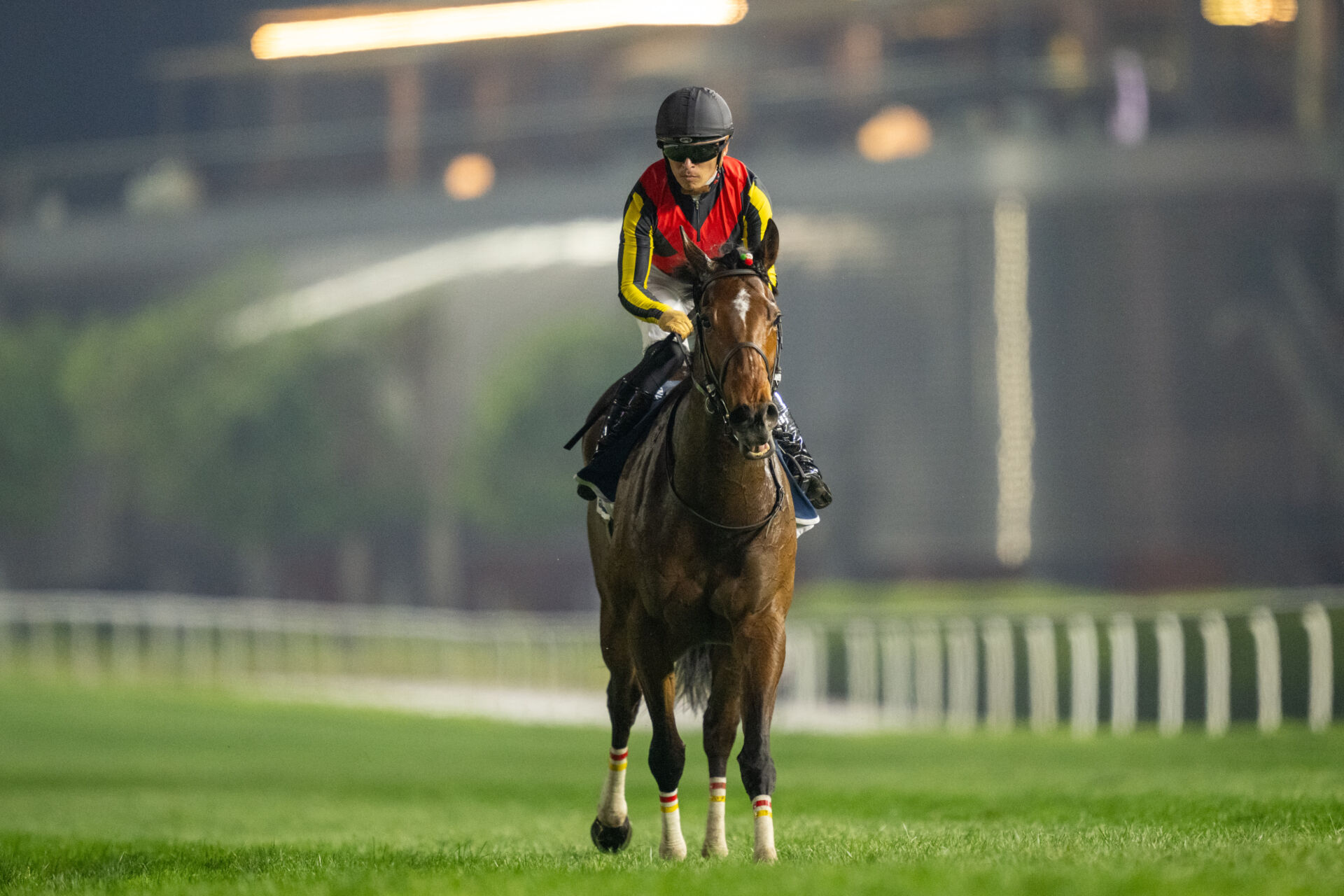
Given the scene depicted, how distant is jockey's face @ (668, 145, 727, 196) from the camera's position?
291 inches

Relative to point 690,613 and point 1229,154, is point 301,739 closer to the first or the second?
point 690,613

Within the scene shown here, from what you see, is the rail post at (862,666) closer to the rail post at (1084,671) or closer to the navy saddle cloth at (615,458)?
the rail post at (1084,671)

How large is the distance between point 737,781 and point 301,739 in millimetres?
8371

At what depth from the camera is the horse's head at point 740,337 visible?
6.40m

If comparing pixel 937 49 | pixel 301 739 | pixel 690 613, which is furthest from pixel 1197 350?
pixel 690 613

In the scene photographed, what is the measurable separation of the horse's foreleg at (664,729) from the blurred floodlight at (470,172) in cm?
6384

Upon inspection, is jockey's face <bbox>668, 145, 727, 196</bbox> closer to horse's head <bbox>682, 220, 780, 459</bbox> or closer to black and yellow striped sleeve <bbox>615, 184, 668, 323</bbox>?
black and yellow striped sleeve <bbox>615, 184, 668, 323</bbox>

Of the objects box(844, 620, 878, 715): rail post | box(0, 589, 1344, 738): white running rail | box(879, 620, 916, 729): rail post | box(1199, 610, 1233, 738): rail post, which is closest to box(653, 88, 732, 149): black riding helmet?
box(0, 589, 1344, 738): white running rail

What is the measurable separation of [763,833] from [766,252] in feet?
6.68

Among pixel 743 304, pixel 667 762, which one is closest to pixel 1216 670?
pixel 667 762

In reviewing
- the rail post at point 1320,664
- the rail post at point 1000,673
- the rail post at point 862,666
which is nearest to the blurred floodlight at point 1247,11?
the rail post at point 862,666

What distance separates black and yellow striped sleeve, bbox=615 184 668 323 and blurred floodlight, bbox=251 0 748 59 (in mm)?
60833

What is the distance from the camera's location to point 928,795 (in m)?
11.5

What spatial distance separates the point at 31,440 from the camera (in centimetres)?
6412
